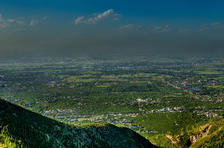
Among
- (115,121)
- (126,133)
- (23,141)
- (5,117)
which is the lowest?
(115,121)

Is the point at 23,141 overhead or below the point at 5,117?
below

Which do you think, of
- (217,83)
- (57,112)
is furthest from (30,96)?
(217,83)

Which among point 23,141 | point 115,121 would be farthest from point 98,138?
point 115,121

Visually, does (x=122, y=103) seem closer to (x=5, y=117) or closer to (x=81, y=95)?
(x=81, y=95)

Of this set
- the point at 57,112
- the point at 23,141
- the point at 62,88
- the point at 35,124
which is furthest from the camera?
the point at 62,88

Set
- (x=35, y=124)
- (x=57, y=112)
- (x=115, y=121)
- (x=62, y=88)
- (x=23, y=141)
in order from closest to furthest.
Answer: (x=23, y=141) < (x=35, y=124) < (x=115, y=121) < (x=57, y=112) < (x=62, y=88)

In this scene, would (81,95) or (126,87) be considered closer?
(81,95)
